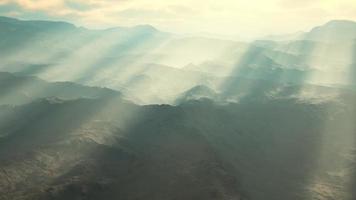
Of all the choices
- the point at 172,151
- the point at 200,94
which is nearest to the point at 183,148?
the point at 172,151

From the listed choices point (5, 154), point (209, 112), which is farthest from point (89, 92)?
point (5, 154)

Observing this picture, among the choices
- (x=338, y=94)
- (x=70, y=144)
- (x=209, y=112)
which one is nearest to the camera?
(x=70, y=144)

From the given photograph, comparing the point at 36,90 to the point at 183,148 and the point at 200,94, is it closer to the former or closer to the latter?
the point at 200,94

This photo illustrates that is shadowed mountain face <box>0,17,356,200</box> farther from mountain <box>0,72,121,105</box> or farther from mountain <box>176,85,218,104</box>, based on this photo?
mountain <box>176,85,218,104</box>

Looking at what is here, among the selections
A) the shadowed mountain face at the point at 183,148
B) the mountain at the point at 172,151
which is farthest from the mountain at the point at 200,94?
the mountain at the point at 172,151

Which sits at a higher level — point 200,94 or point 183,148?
point 183,148

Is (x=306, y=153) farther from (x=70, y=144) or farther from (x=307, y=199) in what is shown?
(x=70, y=144)

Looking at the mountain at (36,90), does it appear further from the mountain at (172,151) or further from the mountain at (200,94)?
the mountain at (200,94)

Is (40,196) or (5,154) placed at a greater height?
(40,196)

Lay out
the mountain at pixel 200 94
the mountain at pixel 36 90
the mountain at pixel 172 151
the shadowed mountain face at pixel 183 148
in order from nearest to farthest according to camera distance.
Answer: the mountain at pixel 172 151 → the shadowed mountain face at pixel 183 148 → the mountain at pixel 36 90 → the mountain at pixel 200 94
